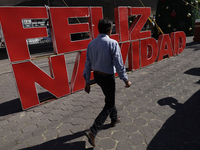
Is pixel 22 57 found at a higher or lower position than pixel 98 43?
lower

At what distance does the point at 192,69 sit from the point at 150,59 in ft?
6.11

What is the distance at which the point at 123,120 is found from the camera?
3.37m

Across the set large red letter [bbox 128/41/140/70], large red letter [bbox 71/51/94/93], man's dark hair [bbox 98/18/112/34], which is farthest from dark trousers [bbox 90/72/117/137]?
large red letter [bbox 128/41/140/70]

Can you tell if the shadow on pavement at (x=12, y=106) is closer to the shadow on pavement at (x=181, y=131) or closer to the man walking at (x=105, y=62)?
the man walking at (x=105, y=62)

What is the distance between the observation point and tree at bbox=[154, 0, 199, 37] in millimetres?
15172

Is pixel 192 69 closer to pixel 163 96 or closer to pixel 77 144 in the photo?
pixel 163 96

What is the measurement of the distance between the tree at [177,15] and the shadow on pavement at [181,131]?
576 inches

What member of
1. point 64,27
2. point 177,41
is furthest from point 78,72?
point 177,41

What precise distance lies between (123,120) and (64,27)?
3123 mm

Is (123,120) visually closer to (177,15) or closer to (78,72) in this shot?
A: (78,72)

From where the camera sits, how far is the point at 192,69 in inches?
252

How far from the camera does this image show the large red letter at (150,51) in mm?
6981

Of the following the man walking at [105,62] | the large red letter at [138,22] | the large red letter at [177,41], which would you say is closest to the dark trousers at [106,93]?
the man walking at [105,62]

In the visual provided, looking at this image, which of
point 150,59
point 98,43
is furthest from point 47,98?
point 150,59
